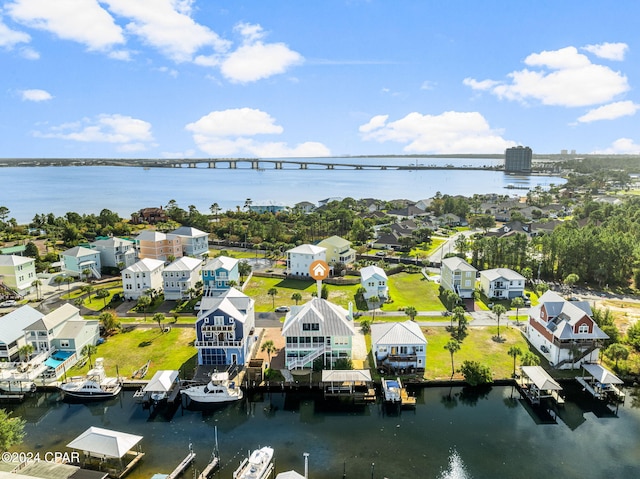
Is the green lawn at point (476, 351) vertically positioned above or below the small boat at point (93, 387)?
above

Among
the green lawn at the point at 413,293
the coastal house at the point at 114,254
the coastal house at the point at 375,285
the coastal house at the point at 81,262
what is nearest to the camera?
the green lawn at the point at 413,293

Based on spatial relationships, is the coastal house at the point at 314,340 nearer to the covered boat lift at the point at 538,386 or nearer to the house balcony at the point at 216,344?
the house balcony at the point at 216,344

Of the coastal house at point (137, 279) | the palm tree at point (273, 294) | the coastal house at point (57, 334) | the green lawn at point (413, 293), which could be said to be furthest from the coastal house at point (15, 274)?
the green lawn at point (413, 293)

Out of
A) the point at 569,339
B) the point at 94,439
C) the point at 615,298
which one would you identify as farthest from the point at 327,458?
the point at 615,298

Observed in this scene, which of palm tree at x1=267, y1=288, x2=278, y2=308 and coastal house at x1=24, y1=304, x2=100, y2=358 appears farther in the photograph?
palm tree at x1=267, y1=288, x2=278, y2=308

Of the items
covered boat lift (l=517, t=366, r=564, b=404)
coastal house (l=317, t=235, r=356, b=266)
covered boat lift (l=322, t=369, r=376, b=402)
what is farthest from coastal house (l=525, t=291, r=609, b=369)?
coastal house (l=317, t=235, r=356, b=266)

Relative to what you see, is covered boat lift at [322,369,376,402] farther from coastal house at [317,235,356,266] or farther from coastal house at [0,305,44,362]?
coastal house at [317,235,356,266]

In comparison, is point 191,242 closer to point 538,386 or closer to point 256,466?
point 256,466
